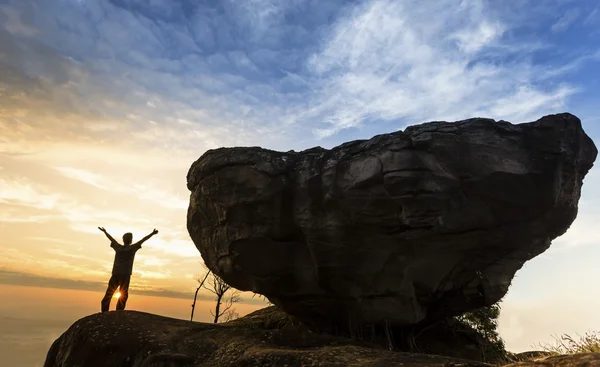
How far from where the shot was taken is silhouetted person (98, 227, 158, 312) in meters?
18.5

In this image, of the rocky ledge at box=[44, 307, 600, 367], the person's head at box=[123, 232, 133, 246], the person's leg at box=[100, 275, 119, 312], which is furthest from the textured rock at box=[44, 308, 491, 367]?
the person's head at box=[123, 232, 133, 246]

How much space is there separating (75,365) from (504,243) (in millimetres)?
17194

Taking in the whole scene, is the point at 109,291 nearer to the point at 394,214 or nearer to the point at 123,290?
the point at 123,290

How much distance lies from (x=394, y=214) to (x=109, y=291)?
13080 millimetres

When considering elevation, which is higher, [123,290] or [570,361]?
[123,290]

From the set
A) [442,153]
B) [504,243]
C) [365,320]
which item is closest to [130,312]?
[365,320]

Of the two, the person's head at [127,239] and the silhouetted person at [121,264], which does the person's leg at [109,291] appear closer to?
the silhouetted person at [121,264]

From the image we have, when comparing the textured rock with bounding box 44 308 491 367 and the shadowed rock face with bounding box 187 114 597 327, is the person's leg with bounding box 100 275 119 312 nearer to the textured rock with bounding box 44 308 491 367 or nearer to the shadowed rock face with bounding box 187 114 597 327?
the textured rock with bounding box 44 308 491 367

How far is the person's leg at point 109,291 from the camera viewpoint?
723 inches

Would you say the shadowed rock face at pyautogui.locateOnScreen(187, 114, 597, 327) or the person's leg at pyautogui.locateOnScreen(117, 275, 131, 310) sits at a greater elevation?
the shadowed rock face at pyautogui.locateOnScreen(187, 114, 597, 327)

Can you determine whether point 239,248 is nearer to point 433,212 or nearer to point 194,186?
point 194,186

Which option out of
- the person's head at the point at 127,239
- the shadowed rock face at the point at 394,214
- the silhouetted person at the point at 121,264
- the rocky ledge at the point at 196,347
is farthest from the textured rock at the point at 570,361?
the person's head at the point at 127,239

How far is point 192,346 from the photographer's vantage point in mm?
14938

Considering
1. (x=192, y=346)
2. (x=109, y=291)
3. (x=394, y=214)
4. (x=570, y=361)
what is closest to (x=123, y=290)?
(x=109, y=291)
